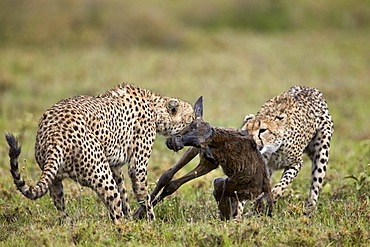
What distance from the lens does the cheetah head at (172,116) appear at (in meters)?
5.91

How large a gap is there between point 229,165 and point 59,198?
5.05 feet

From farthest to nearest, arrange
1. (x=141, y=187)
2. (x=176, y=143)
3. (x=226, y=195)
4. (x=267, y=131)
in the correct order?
(x=267, y=131)
(x=141, y=187)
(x=226, y=195)
(x=176, y=143)

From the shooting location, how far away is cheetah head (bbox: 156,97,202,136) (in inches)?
233

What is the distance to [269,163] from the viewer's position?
6344 mm

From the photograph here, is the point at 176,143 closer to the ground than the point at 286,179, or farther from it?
farther from it

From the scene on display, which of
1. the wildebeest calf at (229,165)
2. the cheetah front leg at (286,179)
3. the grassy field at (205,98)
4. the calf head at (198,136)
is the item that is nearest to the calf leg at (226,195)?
the wildebeest calf at (229,165)

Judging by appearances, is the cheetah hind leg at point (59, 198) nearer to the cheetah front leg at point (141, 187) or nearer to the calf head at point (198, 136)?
the cheetah front leg at point (141, 187)

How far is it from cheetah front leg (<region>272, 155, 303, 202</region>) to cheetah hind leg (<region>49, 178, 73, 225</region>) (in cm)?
210

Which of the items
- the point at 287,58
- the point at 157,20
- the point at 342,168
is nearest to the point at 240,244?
the point at 342,168

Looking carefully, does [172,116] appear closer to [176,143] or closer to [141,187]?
[141,187]

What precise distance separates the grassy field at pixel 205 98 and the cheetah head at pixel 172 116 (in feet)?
2.41

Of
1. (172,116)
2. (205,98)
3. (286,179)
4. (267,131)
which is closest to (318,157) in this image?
(286,179)

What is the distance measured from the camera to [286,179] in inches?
238

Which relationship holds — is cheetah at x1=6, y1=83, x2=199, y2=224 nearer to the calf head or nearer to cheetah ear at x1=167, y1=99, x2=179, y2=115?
cheetah ear at x1=167, y1=99, x2=179, y2=115
